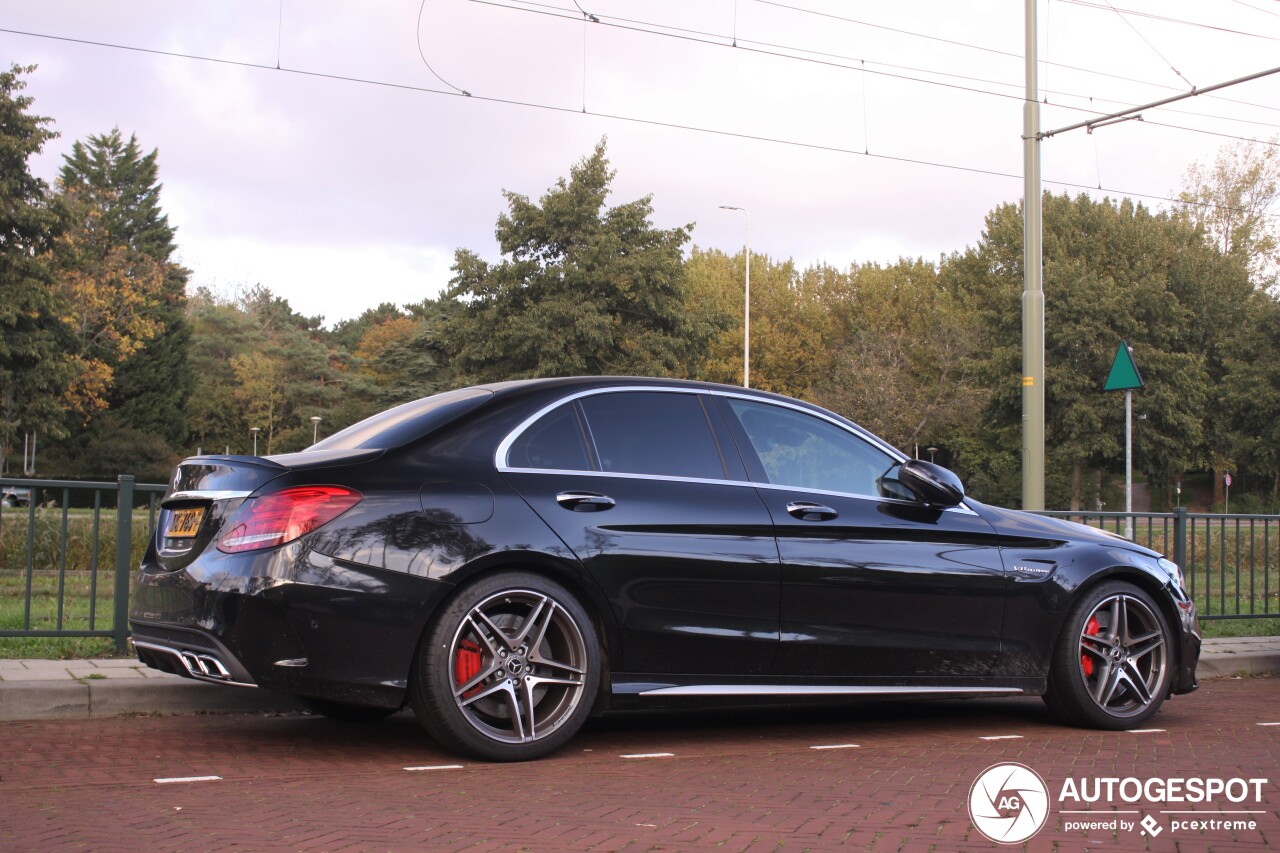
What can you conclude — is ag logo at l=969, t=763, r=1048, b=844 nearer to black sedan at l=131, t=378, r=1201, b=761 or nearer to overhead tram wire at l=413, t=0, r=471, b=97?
black sedan at l=131, t=378, r=1201, b=761

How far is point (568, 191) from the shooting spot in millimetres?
40719

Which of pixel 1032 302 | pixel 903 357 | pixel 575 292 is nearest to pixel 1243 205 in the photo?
pixel 903 357

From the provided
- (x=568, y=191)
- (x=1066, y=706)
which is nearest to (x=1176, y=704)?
(x=1066, y=706)

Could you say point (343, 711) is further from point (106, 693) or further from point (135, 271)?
point (135, 271)

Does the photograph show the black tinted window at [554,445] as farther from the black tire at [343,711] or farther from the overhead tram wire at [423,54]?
the overhead tram wire at [423,54]

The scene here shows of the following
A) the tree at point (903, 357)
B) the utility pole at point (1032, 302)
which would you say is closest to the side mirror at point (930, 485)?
the utility pole at point (1032, 302)

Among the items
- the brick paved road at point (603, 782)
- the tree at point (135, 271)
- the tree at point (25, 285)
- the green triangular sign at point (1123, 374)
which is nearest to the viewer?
the brick paved road at point (603, 782)

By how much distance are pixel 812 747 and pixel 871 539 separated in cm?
98

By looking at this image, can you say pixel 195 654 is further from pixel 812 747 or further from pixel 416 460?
pixel 812 747

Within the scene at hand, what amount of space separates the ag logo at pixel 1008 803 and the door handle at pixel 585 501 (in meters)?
1.80

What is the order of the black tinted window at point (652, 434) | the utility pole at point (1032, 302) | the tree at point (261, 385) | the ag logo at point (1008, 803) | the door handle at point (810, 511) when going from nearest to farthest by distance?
1. the ag logo at point (1008, 803)
2. the black tinted window at point (652, 434)
3. the door handle at point (810, 511)
4. the utility pole at point (1032, 302)
5. the tree at point (261, 385)

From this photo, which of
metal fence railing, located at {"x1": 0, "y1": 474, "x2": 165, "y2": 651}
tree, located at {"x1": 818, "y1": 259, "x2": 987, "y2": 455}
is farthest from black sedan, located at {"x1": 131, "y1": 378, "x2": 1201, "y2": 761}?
tree, located at {"x1": 818, "y1": 259, "x2": 987, "y2": 455}

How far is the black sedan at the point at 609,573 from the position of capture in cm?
480

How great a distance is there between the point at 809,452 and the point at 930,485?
1.93 feet
